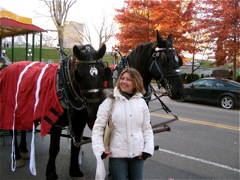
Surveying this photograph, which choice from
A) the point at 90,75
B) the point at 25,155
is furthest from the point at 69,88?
the point at 25,155

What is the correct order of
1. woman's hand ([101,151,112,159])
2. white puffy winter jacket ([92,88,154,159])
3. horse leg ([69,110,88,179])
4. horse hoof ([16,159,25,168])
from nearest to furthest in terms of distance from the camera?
woman's hand ([101,151,112,159]) < white puffy winter jacket ([92,88,154,159]) < horse leg ([69,110,88,179]) < horse hoof ([16,159,25,168])

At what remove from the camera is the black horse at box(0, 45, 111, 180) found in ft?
10.8

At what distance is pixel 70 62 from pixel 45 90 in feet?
1.74

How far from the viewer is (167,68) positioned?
4105 mm

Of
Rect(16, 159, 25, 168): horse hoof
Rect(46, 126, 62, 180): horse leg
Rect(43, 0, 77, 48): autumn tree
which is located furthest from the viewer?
Rect(43, 0, 77, 48): autumn tree

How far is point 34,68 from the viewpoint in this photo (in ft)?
14.0

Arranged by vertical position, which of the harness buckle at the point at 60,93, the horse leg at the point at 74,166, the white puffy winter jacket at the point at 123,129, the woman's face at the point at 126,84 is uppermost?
the woman's face at the point at 126,84

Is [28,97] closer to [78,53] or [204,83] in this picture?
[78,53]

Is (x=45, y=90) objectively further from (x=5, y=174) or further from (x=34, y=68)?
(x=5, y=174)

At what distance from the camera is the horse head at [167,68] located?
160 inches

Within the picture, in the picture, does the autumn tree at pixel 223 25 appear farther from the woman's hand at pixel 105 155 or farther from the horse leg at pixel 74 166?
the woman's hand at pixel 105 155

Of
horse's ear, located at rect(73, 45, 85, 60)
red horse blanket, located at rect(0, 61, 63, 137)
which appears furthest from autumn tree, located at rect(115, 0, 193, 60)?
horse's ear, located at rect(73, 45, 85, 60)

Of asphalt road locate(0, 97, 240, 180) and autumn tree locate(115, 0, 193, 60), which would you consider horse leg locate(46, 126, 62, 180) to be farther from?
autumn tree locate(115, 0, 193, 60)

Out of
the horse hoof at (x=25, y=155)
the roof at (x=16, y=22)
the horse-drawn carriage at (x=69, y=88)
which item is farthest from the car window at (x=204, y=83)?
the horse hoof at (x=25, y=155)
